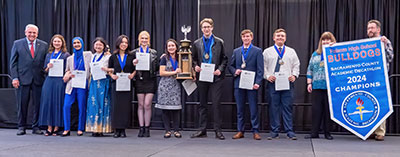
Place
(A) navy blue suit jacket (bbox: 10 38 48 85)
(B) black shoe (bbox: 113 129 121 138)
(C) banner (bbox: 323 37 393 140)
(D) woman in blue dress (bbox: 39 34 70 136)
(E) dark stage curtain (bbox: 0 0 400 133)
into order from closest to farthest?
1. (C) banner (bbox: 323 37 393 140)
2. (B) black shoe (bbox: 113 129 121 138)
3. (D) woman in blue dress (bbox: 39 34 70 136)
4. (A) navy blue suit jacket (bbox: 10 38 48 85)
5. (E) dark stage curtain (bbox: 0 0 400 133)

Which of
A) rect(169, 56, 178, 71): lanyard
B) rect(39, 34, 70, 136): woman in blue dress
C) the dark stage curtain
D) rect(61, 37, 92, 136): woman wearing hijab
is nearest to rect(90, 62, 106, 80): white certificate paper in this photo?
rect(61, 37, 92, 136): woman wearing hijab

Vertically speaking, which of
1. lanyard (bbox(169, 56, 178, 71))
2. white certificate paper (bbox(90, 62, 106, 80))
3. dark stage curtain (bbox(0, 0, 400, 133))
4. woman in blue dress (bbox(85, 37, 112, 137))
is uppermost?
dark stage curtain (bbox(0, 0, 400, 133))

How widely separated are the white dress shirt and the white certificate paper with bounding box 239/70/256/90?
240 millimetres

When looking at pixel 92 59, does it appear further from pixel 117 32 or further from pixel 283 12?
pixel 283 12

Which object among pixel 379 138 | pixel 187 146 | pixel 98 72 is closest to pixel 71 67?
pixel 98 72

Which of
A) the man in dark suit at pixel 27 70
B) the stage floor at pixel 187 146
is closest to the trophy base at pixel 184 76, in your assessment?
the stage floor at pixel 187 146

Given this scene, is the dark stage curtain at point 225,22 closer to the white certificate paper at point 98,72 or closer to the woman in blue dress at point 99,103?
the woman in blue dress at point 99,103

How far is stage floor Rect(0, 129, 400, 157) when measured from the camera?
4219 millimetres

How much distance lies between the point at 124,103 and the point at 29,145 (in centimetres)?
136

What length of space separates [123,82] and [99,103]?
1.55 ft

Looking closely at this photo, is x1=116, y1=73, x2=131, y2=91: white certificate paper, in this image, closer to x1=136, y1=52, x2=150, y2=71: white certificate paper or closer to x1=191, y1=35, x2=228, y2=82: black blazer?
x1=136, y1=52, x2=150, y2=71: white certificate paper

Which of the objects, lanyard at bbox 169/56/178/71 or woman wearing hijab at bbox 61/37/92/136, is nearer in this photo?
lanyard at bbox 169/56/178/71

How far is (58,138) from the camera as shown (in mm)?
5609

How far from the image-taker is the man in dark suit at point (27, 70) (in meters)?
6.09
